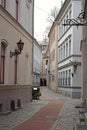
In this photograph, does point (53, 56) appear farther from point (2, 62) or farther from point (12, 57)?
point (2, 62)

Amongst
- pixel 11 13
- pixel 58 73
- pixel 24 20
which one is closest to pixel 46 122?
pixel 11 13

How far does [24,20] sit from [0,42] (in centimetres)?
803

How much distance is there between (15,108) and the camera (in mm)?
21266

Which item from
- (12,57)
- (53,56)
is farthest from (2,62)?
(53,56)

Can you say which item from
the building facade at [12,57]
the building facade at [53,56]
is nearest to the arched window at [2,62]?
the building facade at [12,57]

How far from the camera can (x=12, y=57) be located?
21688 mm

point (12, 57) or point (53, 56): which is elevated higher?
point (53, 56)

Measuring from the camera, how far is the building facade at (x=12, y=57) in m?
19.2

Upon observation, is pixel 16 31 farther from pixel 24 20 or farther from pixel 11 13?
pixel 24 20

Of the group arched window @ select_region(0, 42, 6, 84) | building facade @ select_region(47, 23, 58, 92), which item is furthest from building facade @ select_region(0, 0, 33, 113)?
building facade @ select_region(47, 23, 58, 92)

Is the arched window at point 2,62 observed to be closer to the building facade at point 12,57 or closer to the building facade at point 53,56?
the building facade at point 12,57

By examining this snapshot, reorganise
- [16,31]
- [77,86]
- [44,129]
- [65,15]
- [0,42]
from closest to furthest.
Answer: [44,129] < [0,42] < [16,31] < [77,86] < [65,15]

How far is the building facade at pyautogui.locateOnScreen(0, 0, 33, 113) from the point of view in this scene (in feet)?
63.1

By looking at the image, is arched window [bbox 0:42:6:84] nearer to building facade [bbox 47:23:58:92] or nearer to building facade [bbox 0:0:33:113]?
building facade [bbox 0:0:33:113]
